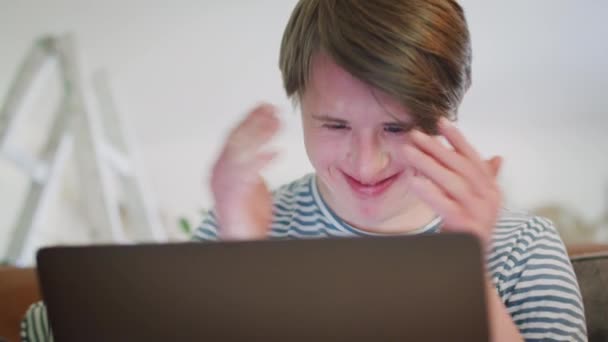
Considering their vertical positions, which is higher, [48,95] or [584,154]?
[48,95]

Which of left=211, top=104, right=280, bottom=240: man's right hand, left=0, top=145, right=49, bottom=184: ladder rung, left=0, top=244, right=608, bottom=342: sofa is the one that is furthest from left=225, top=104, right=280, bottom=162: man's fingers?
left=0, top=145, right=49, bottom=184: ladder rung

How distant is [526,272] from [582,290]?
213 mm

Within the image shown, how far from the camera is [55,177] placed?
1.98 metres

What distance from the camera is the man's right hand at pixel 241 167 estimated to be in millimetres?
692

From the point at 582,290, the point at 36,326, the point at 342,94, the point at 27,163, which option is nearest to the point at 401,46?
the point at 342,94

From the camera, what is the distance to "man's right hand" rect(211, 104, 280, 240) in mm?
692

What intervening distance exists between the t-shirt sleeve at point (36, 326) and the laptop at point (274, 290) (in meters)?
0.38

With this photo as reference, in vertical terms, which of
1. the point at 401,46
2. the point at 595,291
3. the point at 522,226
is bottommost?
the point at 595,291

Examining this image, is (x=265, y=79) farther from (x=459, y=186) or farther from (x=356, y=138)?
(x=459, y=186)

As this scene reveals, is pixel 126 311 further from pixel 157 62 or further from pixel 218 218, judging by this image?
pixel 157 62

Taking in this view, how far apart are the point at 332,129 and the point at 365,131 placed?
0.05 metres

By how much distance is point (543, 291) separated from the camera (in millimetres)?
678

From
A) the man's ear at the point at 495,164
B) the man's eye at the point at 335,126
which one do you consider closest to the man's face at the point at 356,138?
the man's eye at the point at 335,126

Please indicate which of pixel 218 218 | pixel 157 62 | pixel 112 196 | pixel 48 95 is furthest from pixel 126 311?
pixel 48 95
